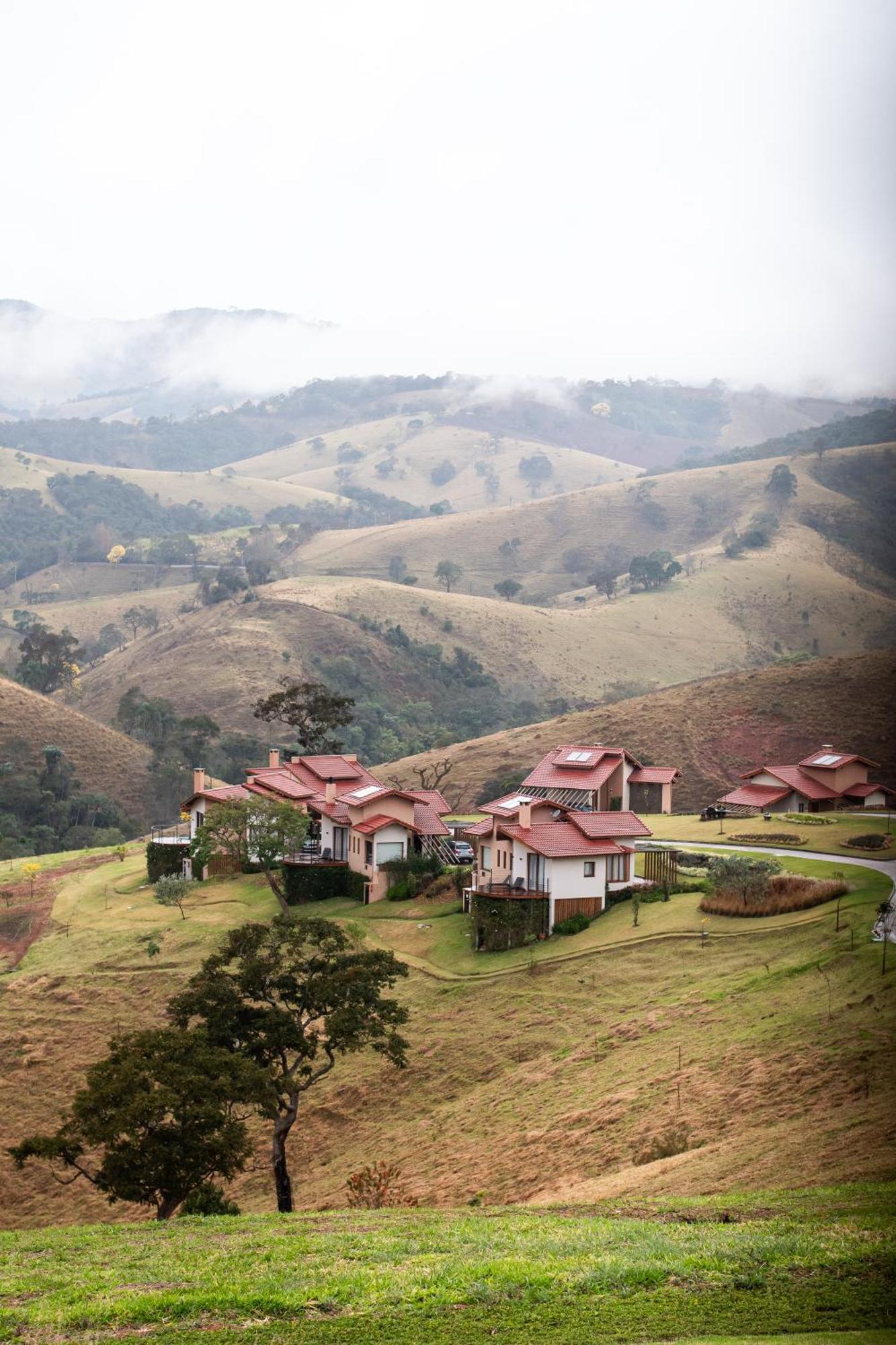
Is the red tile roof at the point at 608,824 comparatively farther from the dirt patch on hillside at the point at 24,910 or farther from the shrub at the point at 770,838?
the dirt patch on hillside at the point at 24,910

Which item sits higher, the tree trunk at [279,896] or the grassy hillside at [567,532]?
the grassy hillside at [567,532]

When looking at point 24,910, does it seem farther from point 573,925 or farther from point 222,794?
point 573,925

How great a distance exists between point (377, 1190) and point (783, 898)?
1548 cm

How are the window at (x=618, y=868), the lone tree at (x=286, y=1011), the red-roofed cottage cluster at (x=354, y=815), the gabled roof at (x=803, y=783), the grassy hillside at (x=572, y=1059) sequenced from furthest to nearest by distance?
the gabled roof at (x=803, y=783)
the red-roofed cottage cluster at (x=354, y=815)
the window at (x=618, y=868)
the lone tree at (x=286, y=1011)
the grassy hillside at (x=572, y=1059)

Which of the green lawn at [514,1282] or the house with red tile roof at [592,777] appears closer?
the green lawn at [514,1282]

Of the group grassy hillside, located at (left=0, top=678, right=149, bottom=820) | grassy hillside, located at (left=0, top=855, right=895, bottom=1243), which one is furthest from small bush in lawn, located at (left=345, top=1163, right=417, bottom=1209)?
grassy hillside, located at (left=0, top=678, right=149, bottom=820)

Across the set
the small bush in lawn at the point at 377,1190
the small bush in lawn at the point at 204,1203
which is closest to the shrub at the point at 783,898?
the small bush in lawn at the point at 377,1190

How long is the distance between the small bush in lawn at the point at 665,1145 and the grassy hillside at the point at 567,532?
13959cm

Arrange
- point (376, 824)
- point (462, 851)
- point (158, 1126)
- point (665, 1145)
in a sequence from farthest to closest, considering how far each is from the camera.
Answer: point (462, 851) < point (376, 824) < point (158, 1126) < point (665, 1145)

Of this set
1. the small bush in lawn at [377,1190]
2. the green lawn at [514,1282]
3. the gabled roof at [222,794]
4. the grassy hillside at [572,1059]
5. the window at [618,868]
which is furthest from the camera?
the gabled roof at [222,794]

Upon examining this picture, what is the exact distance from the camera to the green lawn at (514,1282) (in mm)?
11750

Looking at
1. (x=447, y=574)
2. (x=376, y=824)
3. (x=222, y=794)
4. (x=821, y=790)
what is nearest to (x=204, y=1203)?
(x=376, y=824)

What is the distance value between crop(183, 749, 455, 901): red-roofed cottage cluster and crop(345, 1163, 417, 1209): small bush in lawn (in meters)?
21.1

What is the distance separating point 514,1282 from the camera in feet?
42.3
